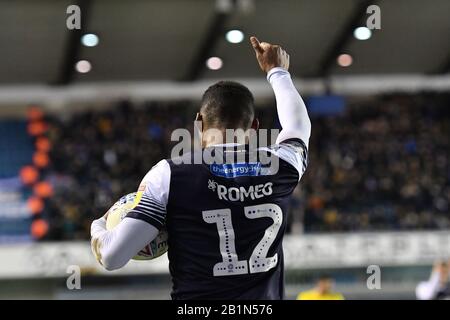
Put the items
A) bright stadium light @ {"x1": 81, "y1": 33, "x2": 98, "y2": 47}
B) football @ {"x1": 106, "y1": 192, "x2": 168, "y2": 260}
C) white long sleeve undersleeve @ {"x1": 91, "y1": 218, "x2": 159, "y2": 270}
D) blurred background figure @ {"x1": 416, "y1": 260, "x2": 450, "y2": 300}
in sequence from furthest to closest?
1. bright stadium light @ {"x1": 81, "y1": 33, "x2": 98, "y2": 47}
2. blurred background figure @ {"x1": 416, "y1": 260, "x2": 450, "y2": 300}
3. football @ {"x1": 106, "y1": 192, "x2": 168, "y2": 260}
4. white long sleeve undersleeve @ {"x1": 91, "y1": 218, "x2": 159, "y2": 270}

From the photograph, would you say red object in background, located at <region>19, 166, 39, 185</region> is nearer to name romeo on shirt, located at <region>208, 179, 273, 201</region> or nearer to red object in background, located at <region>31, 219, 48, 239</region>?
red object in background, located at <region>31, 219, 48, 239</region>

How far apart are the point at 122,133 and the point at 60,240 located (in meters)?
3.75

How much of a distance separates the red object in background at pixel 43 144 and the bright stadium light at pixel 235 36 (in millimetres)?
4761

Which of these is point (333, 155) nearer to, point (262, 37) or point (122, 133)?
point (262, 37)

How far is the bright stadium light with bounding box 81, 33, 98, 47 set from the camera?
19.0 meters

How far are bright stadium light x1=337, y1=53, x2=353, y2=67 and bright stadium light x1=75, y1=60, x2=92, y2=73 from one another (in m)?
5.84

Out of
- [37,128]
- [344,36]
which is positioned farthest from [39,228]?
[344,36]

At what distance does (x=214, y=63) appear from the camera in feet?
68.8

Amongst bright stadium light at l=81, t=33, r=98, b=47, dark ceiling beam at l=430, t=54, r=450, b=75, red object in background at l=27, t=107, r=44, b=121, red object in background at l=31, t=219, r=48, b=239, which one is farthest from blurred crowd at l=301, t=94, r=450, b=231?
red object in background at l=27, t=107, r=44, b=121
